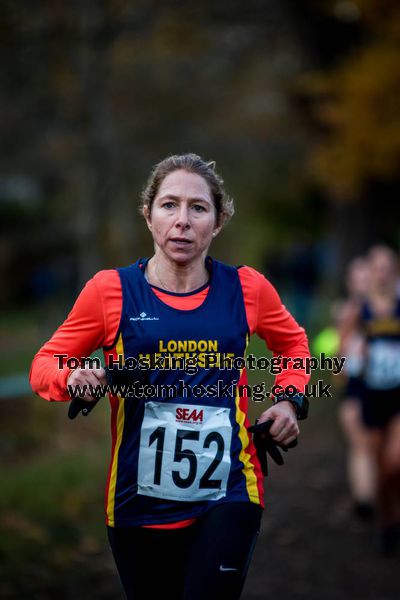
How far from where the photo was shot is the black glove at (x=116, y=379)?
2.90 m

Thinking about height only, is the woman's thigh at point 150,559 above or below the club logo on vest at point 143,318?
below

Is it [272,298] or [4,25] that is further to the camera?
[4,25]

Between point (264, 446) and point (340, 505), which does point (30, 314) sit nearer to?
point (340, 505)

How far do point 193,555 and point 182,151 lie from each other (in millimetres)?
16357

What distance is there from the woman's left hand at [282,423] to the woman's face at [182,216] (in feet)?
2.11

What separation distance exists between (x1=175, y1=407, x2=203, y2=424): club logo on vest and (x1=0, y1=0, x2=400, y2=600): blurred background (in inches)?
105

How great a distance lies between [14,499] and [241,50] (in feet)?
38.7

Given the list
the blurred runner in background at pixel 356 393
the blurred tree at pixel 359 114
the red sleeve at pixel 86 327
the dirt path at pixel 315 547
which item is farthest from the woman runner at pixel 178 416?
the blurred tree at pixel 359 114

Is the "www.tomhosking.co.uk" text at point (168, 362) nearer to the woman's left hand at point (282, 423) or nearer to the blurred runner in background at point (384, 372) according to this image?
the woman's left hand at point (282, 423)

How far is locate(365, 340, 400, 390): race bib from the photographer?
272 inches

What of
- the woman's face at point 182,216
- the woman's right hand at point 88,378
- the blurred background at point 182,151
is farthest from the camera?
the blurred background at point 182,151

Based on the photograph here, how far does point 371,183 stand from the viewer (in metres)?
13.6

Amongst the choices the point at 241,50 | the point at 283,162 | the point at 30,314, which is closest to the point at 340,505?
the point at 241,50

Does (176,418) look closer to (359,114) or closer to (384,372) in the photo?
→ (384,372)
